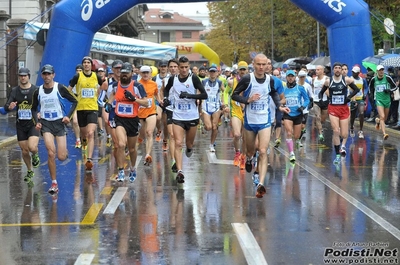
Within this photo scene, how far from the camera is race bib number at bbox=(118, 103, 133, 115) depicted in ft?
39.2

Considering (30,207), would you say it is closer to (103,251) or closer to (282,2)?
(103,251)

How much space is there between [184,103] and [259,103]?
5.87 ft

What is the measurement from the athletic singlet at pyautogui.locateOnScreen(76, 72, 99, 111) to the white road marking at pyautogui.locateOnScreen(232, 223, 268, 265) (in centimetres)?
671

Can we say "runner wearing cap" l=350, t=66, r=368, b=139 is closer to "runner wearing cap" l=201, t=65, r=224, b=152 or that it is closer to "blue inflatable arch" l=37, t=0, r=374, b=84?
"blue inflatable arch" l=37, t=0, r=374, b=84

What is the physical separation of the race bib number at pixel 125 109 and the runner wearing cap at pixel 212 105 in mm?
4270

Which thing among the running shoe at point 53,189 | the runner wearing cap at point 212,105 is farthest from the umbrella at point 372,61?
the running shoe at point 53,189

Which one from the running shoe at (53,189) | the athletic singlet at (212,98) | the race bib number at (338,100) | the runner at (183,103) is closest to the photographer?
the running shoe at (53,189)

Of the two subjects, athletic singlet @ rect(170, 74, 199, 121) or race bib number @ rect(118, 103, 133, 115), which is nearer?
race bib number @ rect(118, 103, 133, 115)

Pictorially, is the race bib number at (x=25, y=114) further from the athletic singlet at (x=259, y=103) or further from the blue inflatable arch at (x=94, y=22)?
the blue inflatable arch at (x=94, y=22)

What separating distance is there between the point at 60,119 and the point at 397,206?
4.83 meters

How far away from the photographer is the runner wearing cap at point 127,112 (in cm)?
1192

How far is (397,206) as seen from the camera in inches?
387

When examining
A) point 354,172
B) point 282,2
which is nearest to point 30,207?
point 354,172

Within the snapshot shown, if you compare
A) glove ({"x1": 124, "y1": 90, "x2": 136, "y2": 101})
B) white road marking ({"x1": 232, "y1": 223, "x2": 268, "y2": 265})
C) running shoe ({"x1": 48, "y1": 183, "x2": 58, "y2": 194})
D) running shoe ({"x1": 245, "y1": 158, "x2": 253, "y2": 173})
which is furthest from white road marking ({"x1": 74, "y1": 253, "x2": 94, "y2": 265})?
glove ({"x1": 124, "y1": 90, "x2": 136, "y2": 101})
